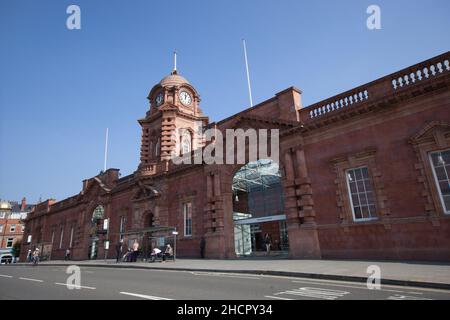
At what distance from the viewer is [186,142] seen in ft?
111

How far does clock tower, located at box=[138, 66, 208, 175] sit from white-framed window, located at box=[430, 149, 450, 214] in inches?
924

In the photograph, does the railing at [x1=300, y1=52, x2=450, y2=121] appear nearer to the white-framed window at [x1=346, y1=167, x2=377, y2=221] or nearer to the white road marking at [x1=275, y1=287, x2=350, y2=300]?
the white-framed window at [x1=346, y1=167, x2=377, y2=221]

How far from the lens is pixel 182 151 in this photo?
32938 mm

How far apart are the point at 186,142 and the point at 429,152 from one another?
24926 millimetres

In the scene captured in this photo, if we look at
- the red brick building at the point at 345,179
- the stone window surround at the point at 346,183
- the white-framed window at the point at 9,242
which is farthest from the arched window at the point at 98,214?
the white-framed window at the point at 9,242

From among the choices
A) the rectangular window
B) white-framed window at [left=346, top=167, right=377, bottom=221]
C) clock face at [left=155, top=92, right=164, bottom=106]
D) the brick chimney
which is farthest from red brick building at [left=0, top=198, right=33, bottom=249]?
white-framed window at [left=346, top=167, right=377, bottom=221]

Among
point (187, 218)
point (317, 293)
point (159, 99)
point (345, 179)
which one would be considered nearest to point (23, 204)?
point (159, 99)

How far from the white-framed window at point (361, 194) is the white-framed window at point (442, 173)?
9.37ft

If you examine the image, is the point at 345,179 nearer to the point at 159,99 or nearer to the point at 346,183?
the point at 346,183

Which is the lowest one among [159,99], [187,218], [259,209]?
[187,218]

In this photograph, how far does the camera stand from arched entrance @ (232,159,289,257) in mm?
30234

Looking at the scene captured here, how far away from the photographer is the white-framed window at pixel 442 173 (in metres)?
13.0

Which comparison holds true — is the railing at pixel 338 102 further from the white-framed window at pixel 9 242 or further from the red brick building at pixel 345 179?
the white-framed window at pixel 9 242
